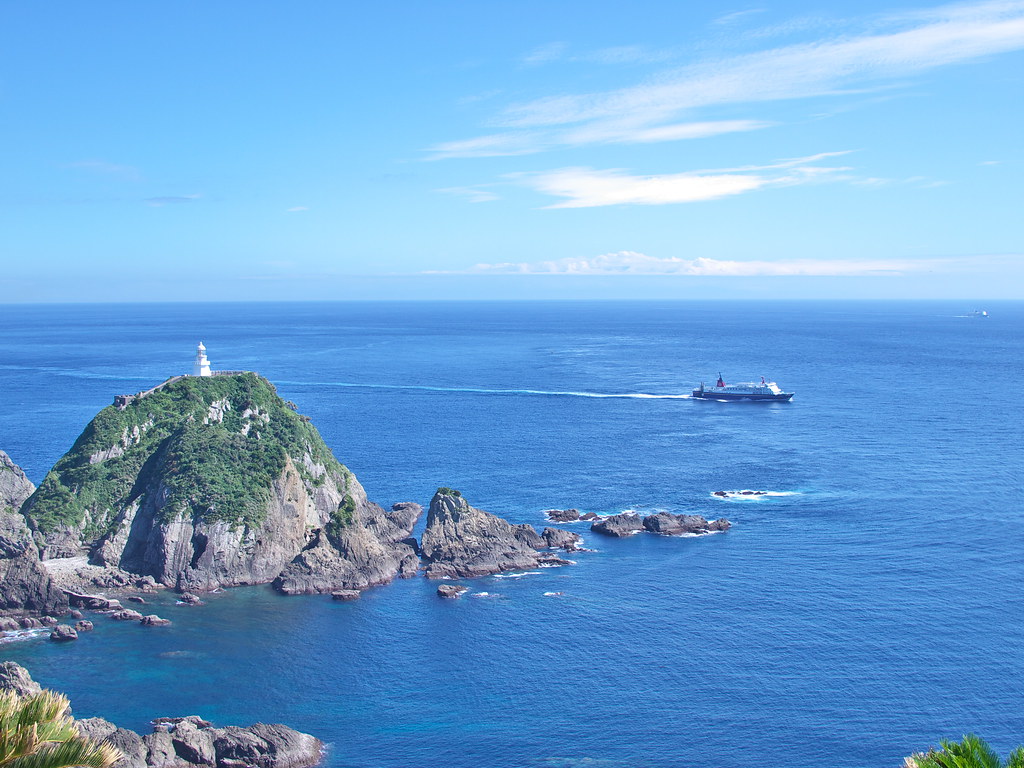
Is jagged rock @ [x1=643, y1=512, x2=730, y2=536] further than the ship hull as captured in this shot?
No

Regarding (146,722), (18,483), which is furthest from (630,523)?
(18,483)

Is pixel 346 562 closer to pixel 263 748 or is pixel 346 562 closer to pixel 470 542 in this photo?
pixel 470 542

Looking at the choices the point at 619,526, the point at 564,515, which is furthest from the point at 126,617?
the point at 619,526

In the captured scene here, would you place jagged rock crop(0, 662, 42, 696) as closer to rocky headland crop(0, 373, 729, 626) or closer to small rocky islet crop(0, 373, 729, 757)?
small rocky islet crop(0, 373, 729, 757)

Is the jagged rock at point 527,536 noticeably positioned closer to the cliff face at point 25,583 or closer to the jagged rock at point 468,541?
the jagged rock at point 468,541

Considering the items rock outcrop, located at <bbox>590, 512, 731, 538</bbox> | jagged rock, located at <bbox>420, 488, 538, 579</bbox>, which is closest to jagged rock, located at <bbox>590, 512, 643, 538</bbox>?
rock outcrop, located at <bbox>590, 512, 731, 538</bbox>

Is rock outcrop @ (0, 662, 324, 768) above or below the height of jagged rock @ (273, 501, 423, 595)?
below

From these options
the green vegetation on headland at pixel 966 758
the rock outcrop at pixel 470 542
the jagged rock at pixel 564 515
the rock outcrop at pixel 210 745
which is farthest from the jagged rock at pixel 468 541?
the green vegetation on headland at pixel 966 758
